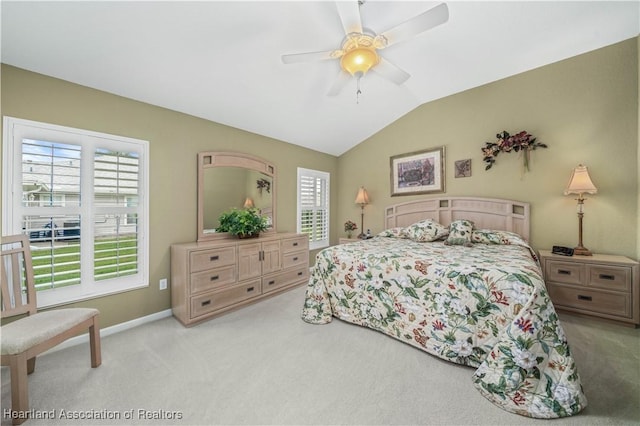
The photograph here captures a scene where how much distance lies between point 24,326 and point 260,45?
2870 mm

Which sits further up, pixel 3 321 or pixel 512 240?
pixel 512 240

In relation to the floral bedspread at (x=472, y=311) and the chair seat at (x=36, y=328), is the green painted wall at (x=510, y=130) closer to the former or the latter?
the chair seat at (x=36, y=328)

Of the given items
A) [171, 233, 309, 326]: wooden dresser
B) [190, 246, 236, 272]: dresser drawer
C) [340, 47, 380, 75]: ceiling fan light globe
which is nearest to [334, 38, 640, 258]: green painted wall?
[340, 47, 380, 75]: ceiling fan light globe

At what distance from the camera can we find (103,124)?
8.07 ft

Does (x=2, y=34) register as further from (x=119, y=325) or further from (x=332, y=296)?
(x=332, y=296)

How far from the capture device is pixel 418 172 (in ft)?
14.0

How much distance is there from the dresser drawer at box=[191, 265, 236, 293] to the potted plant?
1.66ft

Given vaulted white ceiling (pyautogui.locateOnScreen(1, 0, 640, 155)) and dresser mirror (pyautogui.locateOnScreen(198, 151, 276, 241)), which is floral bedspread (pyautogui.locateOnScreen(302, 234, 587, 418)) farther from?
vaulted white ceiling (pyautogui.locateOnScreen(1, 0, 640, 155))

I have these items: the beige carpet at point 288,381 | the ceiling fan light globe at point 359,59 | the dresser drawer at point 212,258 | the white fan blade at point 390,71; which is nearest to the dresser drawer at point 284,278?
the dresser drawer at point 212,258

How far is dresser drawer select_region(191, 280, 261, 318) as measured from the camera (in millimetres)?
2676

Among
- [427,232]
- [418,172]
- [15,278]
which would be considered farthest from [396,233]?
[15,278]

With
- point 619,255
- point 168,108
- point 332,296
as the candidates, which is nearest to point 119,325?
point 332,296

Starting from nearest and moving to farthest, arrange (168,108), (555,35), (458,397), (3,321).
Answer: (458,397) → (3,321) → (555,35) → (168,108)

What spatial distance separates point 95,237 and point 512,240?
15.6ft
